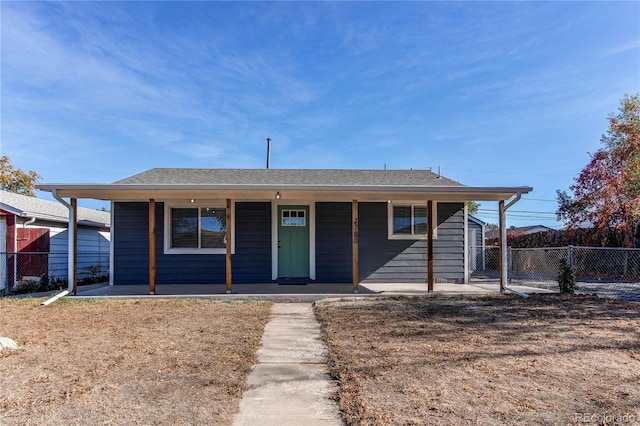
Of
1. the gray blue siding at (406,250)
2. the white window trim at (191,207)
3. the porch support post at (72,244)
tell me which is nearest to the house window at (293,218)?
the white window trim at (191,207)

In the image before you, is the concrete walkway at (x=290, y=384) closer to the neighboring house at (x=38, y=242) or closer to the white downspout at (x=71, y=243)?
the white downspout at (x=71, y=243)

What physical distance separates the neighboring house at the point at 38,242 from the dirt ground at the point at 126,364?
4.59 meters

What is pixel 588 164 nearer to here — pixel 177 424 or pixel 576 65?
pixel 576 65

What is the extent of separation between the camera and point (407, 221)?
10352 millimetres

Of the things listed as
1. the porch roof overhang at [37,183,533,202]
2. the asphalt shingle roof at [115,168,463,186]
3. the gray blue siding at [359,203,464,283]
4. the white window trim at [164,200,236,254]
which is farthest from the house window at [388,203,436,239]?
the white window trim at [164,200,236,254]

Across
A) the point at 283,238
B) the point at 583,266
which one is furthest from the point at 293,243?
the point at 583,266

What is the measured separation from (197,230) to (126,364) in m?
6.24

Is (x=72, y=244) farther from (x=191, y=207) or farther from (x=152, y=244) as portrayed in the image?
(x=191, y=207)

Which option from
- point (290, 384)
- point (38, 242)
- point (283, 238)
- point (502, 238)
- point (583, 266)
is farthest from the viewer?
point (583, 266)

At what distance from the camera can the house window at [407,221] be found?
33.8 feet

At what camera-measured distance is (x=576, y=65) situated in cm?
1166

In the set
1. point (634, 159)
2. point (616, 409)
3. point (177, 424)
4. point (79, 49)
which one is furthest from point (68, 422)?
point (634, 159)

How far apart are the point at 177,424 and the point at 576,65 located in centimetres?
1358

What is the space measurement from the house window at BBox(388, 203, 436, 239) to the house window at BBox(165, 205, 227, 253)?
427cm
